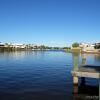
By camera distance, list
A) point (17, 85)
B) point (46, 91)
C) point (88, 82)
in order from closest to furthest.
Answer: point (46, 91)
point (17, 85)
point (88, 82)

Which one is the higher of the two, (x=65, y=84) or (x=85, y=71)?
(x=85, y=71)

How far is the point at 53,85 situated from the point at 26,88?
3.64 metres

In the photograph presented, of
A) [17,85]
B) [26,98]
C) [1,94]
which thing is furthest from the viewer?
[17,85]

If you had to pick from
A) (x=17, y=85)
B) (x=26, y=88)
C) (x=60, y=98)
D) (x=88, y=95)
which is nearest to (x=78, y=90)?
(x=88, y=95)

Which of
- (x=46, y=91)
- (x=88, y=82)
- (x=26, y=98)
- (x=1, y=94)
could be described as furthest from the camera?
(x=88, y=82)

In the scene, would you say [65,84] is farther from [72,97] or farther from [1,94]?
[1,94]

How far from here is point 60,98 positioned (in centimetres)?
2216

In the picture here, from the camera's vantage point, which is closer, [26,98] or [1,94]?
[26,98]

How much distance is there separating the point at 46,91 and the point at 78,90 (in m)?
3.47

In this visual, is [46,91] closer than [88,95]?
No

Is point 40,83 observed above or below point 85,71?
below

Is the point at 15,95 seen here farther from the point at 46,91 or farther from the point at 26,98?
the point at 46,91

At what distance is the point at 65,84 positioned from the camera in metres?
29.0

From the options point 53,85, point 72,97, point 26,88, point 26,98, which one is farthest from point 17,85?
point 72,97
